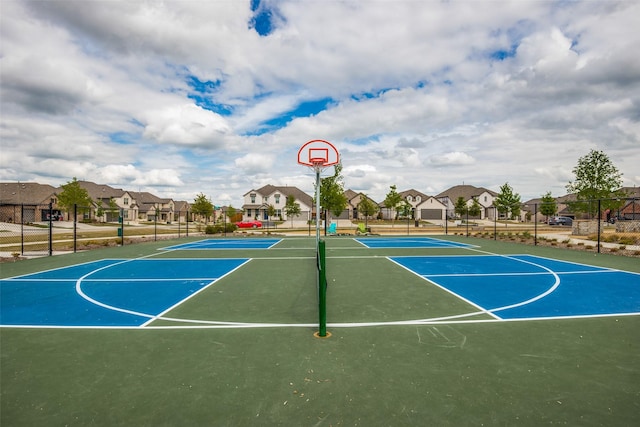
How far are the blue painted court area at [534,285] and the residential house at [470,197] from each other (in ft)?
242

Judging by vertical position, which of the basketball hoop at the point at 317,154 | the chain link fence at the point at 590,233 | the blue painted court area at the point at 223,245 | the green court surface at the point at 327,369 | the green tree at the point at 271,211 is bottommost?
the blue painted court area at the point at 223,245

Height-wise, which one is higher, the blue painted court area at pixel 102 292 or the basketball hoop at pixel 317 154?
the basketball hoop at pixel 317 154

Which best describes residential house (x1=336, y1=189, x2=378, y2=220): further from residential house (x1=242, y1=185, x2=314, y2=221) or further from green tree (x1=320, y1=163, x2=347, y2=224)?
green tree (x1=320, y1=163, x2=347, y2=224)

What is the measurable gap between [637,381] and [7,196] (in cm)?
8656

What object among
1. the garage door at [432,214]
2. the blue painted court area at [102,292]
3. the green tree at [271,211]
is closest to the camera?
the blue painted court area at [102,292]

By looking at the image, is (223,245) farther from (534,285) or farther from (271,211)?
(271,211)

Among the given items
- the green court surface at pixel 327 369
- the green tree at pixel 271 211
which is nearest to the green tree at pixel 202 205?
the green tree at pixel 271 211

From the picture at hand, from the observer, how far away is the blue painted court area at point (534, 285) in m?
7.68

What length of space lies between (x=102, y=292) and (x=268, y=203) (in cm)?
6976

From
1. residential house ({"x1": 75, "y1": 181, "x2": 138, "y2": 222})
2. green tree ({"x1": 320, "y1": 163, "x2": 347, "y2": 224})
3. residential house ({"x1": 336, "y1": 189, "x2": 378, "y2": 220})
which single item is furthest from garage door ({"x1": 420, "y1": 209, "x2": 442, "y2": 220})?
residential house ({"x1": 75, "y1": 181, "x2": 138, "y2": 222})

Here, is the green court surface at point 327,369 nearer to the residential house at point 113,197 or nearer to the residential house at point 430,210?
the residential house at point 430,210

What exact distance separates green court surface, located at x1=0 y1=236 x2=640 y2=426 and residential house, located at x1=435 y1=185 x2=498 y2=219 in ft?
272

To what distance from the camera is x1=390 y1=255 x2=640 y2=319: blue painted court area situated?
7.68 meters

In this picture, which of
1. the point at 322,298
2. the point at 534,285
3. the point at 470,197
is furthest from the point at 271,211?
the point at 322,298
